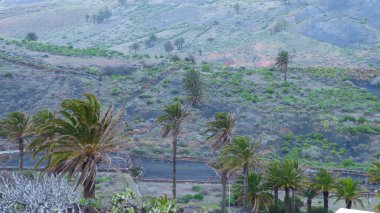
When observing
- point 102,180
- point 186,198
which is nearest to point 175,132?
point 186,198

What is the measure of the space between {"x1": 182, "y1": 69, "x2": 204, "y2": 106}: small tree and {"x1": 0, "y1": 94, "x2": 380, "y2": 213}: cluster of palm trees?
27.6m

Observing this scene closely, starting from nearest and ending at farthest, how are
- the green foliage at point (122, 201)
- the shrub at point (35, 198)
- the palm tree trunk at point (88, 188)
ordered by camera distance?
the shrub at point (35, 198) < the green foliage at point (122, 201) < the palm tree trunk at point (88, 188)

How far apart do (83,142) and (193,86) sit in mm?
52396

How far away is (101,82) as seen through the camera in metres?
80.8

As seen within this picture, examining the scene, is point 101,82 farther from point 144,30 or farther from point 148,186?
point 144,30

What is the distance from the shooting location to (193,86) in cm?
7219

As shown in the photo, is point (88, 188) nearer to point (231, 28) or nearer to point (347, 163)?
point (347, 163)

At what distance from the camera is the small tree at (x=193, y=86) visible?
232 feet

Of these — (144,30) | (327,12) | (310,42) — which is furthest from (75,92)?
(327,12)

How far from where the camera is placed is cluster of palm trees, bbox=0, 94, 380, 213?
20.2m

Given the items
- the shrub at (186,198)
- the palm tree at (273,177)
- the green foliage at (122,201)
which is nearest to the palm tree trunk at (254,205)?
the palm tree at (273,177)

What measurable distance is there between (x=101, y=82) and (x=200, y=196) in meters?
39.8

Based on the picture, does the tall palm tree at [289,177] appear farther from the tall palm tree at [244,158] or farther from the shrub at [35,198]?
the shrub at [35,198]

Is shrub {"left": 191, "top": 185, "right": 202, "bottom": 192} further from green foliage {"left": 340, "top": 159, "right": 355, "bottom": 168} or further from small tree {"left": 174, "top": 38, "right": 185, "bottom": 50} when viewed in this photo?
small tree {"left": 174, "top": 38, "right": 185, "bottom": 50}
